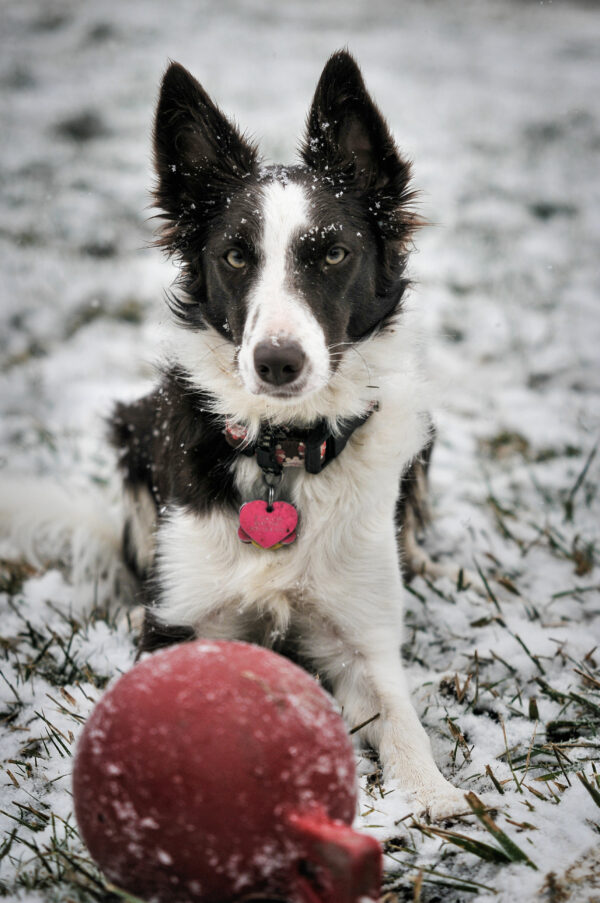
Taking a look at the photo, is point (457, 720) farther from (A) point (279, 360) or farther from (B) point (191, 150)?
(B) point (191, 150)

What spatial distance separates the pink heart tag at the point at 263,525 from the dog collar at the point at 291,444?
0.14 metres

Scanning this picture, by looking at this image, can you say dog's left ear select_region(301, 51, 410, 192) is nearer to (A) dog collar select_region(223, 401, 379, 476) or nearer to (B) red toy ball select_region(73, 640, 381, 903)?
(A) dog collar select_region(223, 401, 379, 476)

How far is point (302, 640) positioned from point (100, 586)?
3.97 feet

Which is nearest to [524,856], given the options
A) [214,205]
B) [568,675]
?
[568,675]

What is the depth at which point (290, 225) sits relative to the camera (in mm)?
2465

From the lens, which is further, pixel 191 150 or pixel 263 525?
pixel 191 150

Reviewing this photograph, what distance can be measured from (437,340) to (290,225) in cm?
379

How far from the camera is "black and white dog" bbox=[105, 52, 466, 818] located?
98.4 inches

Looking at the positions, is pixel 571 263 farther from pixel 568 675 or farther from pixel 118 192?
pixel 568 675

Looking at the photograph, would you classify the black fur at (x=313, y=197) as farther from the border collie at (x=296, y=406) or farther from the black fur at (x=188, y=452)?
the black fur at (x=188, y=452)

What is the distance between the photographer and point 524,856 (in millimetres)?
1644

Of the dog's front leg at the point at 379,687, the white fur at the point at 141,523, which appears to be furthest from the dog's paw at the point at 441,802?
the white fur at the point at 141,523

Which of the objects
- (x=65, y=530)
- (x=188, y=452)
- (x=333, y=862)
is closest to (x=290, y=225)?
(x=188, y=452)

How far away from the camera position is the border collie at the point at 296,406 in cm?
250
